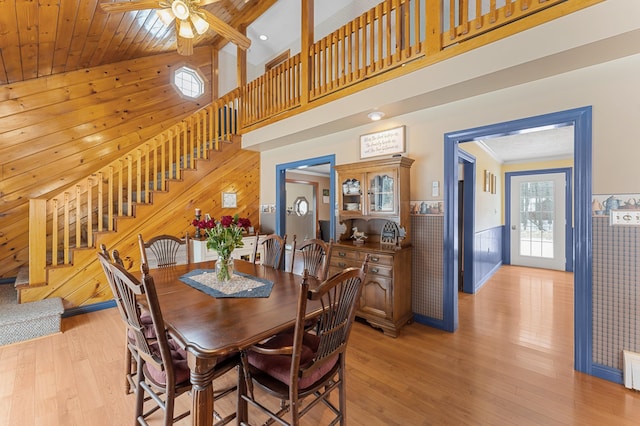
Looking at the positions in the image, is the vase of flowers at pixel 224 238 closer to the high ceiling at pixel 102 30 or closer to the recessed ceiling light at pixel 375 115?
the recessed ceiling light at pixel 375 115

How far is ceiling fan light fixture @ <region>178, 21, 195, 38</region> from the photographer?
255 cm

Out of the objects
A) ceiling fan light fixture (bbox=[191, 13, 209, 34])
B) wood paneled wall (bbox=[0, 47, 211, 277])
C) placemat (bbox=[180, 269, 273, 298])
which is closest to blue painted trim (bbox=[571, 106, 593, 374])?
placemat (bbox=[180, 269, 273, 298])

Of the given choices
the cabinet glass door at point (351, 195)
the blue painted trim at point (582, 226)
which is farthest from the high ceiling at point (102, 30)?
the blue painted trim at point (582, 226)

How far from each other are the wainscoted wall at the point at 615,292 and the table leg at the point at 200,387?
2.81 metres

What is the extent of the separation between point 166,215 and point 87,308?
4.79 ft

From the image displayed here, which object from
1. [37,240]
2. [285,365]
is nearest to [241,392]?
[285,365]

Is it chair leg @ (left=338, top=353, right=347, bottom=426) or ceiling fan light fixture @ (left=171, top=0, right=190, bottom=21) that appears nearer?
chair leg @ (left=338, top=353, right=347, bottom=426)

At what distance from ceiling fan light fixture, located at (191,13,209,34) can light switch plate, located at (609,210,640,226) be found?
3.82 metres

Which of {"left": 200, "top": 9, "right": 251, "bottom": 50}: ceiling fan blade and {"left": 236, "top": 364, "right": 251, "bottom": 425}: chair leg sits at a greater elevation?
{"left": 200, "top": 9, "right": 251, "bottom": 50}: ceiling fan blade

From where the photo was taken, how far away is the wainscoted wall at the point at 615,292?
77.4 inches

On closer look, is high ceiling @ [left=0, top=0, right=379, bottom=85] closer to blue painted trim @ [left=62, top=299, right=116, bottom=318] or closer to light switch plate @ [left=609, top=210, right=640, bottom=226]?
blue painted trim @ [left=62, top=299, right=116, bottom=318]

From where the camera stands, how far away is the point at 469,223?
4.13 m

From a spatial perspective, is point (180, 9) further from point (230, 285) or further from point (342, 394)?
point (342, 394)

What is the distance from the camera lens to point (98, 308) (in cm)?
341
